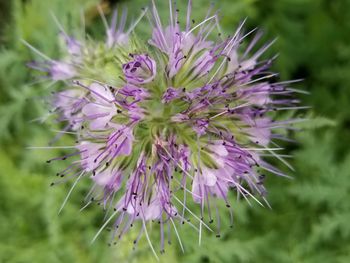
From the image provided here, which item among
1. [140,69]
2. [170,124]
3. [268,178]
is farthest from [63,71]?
[268,178]

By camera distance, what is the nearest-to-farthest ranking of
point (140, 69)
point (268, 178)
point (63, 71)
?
point (140, 69)
point (63, 71)
point (268, 178)

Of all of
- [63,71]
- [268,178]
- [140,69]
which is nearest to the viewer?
[140,69]

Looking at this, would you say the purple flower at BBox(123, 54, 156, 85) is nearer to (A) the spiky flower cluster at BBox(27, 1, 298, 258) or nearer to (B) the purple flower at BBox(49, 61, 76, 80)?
(A) the spiky flower cluster at BBox(27, 1, 298, 258)

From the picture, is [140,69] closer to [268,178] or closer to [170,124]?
[170,124]

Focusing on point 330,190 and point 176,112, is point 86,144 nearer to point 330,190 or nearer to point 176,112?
point 176,112

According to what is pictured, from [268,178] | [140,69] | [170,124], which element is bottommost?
[268,178]

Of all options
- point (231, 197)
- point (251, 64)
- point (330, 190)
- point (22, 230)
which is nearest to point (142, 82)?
point (251, 64)

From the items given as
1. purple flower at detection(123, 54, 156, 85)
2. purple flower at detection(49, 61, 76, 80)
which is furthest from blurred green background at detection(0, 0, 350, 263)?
purple flower at detection(123, 54, 156, 85)
